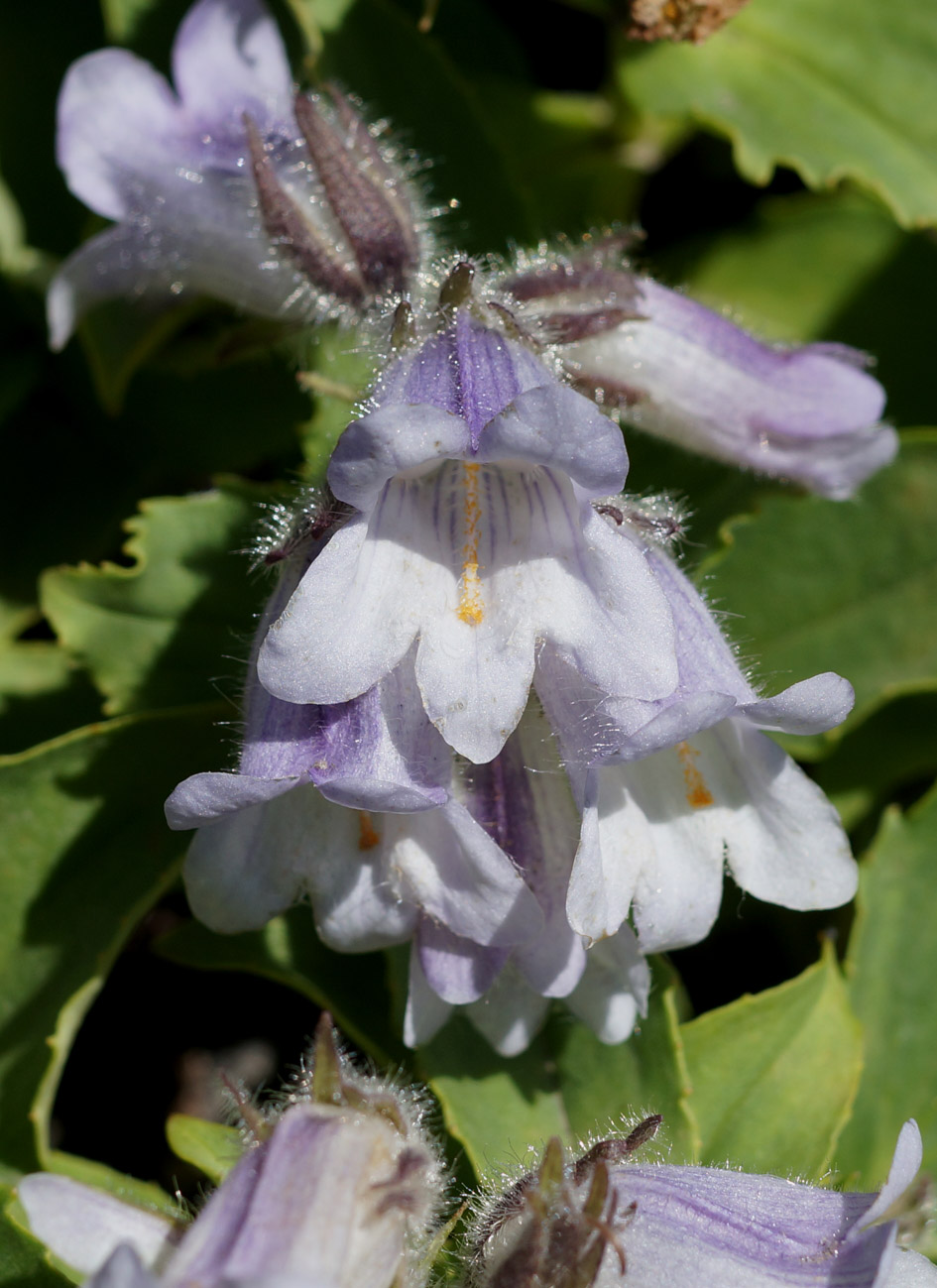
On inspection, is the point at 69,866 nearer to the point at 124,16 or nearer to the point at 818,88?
the point at 124,16

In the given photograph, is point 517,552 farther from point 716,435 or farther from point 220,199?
point 220,199

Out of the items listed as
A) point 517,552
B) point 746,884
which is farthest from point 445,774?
point 746,884

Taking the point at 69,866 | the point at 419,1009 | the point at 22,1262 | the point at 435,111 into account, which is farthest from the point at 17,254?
the point at 22,1262

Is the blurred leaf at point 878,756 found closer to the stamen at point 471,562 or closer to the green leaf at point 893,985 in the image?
the green leaf at point 893,985

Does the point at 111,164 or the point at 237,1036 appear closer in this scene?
the point at 111,164

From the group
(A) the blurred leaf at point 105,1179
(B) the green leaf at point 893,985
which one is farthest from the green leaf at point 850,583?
(A) the blurred leaf at point 105,1179

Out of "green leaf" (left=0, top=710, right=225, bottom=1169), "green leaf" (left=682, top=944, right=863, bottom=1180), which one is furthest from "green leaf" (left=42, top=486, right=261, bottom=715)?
"green leaf" (left=682, top=944, right=863, bottom=1180)

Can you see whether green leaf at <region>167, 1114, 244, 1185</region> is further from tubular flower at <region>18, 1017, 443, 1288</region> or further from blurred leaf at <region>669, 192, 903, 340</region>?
blurred leaf at <region>669, 192, 903, 340</region>
